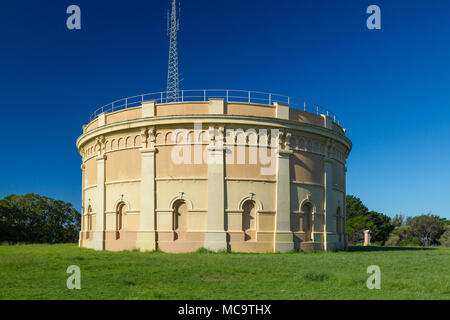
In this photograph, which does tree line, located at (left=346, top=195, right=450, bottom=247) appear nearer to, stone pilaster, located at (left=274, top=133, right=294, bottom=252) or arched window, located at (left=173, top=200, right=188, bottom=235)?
stone pilaster, located at (left=274, top=133, right=294, bottom=252)

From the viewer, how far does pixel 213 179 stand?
75.7ft

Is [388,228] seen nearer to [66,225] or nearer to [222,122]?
[66,225]

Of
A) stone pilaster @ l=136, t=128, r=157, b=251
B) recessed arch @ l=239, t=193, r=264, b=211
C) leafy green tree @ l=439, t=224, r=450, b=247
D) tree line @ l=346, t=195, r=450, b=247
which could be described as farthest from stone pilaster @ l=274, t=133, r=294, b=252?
leafy green tree @ l=439, t=224, r=450, b=247

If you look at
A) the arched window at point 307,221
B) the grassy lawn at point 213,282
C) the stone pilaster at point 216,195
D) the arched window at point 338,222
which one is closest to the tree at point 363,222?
the arched window at point 338,222

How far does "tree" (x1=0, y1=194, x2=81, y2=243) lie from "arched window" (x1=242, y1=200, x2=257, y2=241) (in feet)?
101

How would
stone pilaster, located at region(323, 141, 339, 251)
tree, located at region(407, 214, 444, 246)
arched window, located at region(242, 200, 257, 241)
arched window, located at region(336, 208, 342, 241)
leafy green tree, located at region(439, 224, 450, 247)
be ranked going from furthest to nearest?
tree, located at region(407, 214, 444, 246), leafy green tree, located at region(439, 224, 450, 247), arched window, located at region(336, 208, 342, 241), stone pilaster, located at region(323, 141, 339, 251), arched window, located at region(242, 200, 257, 241)

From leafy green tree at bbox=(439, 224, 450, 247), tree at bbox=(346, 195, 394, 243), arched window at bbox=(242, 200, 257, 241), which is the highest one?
arched window at bbox=(242, 200, 257, 241)

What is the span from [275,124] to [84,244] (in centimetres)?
1560

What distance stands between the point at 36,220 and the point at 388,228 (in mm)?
47548

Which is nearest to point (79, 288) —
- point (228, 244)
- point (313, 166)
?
point (228, 244)

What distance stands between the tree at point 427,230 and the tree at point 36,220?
152 feet

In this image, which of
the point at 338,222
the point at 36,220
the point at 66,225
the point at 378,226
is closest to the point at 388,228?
the point at 378,226

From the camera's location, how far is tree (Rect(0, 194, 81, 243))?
146 ft

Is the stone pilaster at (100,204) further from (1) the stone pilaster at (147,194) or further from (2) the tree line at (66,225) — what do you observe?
(2) the tree line at (66,225)
